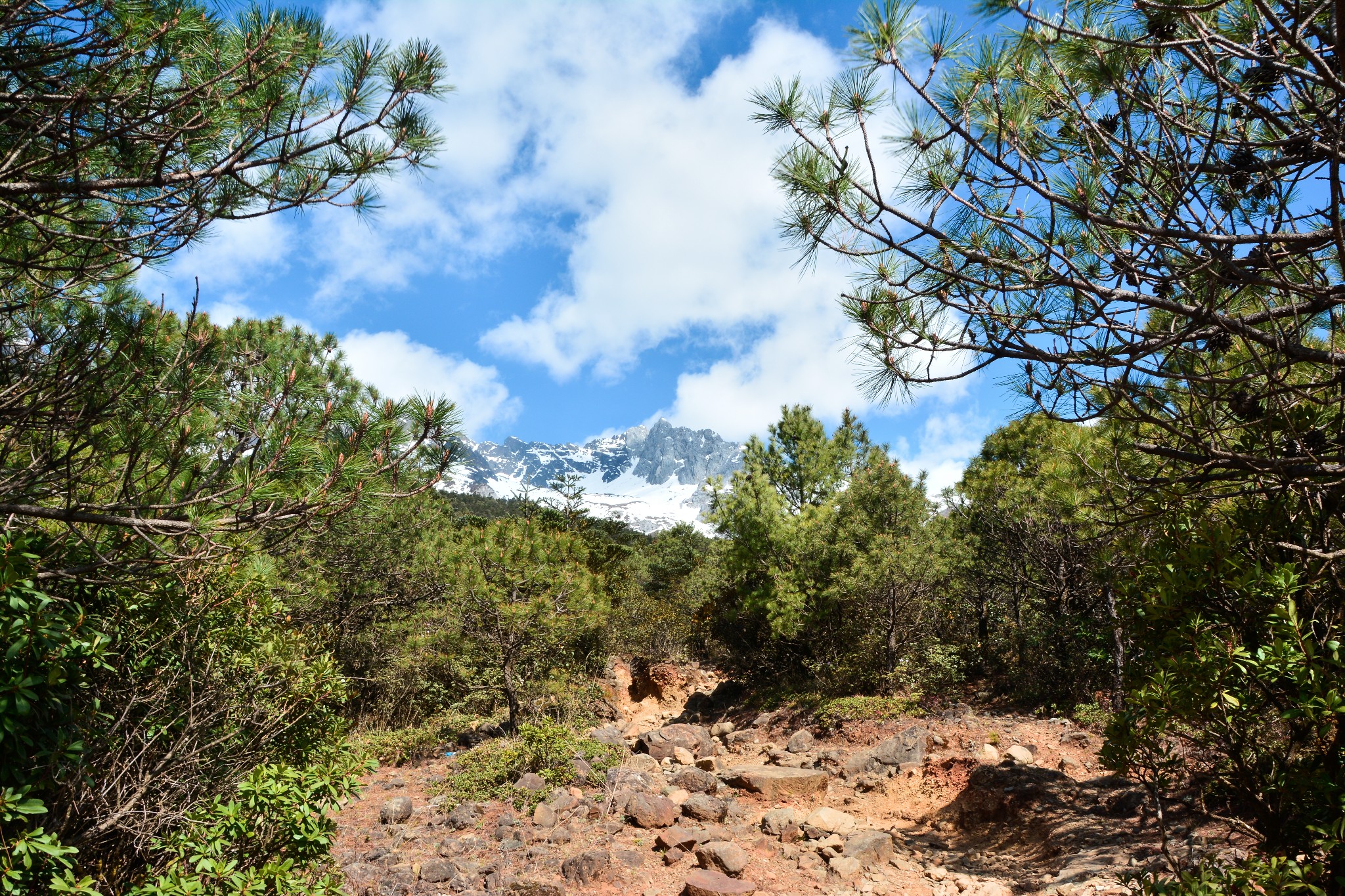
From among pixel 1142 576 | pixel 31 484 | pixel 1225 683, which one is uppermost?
pixel 31 484

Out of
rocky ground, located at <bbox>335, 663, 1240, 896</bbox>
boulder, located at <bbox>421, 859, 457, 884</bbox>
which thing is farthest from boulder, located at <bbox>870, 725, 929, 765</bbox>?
boulder, located at <bbox>421, 859, 457, 884</bbox>

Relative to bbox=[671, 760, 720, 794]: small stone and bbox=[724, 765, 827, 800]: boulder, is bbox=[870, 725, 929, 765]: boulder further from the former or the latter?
bbox=[671, 760, 720, 794]: small stone

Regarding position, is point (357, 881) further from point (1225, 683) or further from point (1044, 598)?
point (1044, 598)

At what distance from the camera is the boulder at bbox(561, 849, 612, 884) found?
229 inches

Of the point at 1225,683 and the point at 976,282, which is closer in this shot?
the point at 1225,683

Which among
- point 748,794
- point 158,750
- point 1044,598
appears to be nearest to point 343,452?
point 158,750

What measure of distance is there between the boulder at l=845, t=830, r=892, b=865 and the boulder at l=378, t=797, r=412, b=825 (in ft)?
15.4

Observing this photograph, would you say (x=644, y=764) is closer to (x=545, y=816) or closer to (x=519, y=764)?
(x=519, y=764)

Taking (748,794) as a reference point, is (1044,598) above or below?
above

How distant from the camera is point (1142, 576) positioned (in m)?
3.63

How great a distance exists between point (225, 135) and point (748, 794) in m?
8.66

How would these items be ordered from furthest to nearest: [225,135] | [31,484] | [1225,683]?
[225,135] < [31,484] < [1225,683]

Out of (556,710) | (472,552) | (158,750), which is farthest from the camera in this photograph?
(556,710)

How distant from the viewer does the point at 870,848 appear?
666cm
